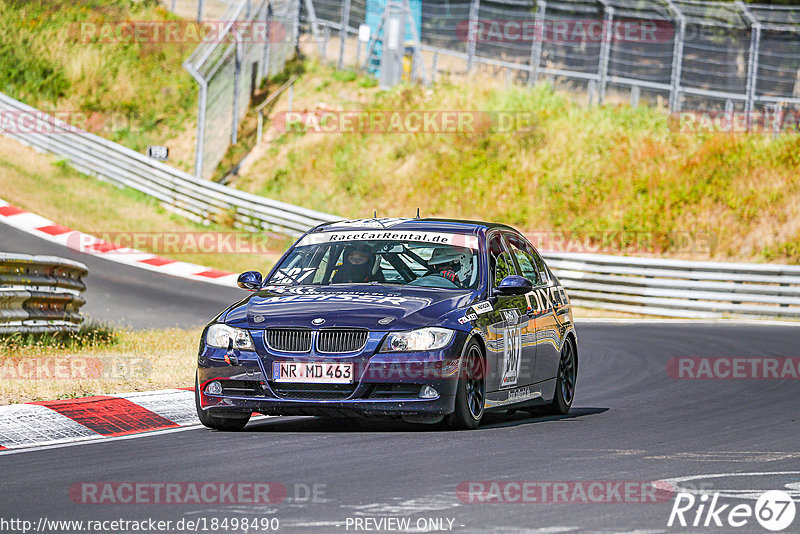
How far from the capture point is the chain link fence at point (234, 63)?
33.1 metres

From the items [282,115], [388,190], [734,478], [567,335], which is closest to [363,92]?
[282,115]

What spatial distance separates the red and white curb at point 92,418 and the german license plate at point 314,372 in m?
1.13

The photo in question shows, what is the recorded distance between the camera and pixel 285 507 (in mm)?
6137

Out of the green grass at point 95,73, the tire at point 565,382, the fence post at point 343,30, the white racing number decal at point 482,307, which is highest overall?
the fence post at point 343,30

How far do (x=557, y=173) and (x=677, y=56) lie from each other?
175 inches

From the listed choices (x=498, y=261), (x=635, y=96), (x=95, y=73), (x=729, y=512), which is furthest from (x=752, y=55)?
(x=729, y=512)

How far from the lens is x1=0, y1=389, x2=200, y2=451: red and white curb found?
857 cm

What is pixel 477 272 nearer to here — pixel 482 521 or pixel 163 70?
pixel 482 521

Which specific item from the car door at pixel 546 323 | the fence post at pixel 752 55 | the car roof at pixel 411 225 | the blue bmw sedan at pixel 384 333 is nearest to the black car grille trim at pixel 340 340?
the blue bmw sedan at pixel 384 333

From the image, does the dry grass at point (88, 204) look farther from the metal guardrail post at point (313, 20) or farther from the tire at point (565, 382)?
the tire at point (565, 382)

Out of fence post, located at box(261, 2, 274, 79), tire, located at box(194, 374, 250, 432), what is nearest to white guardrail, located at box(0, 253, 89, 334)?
tire, located at box(194, 374, 250, 432)

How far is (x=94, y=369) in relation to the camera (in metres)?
12.0

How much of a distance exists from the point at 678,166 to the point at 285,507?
2796 cm

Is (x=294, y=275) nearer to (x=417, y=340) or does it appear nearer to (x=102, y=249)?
(x=417, y=340)
